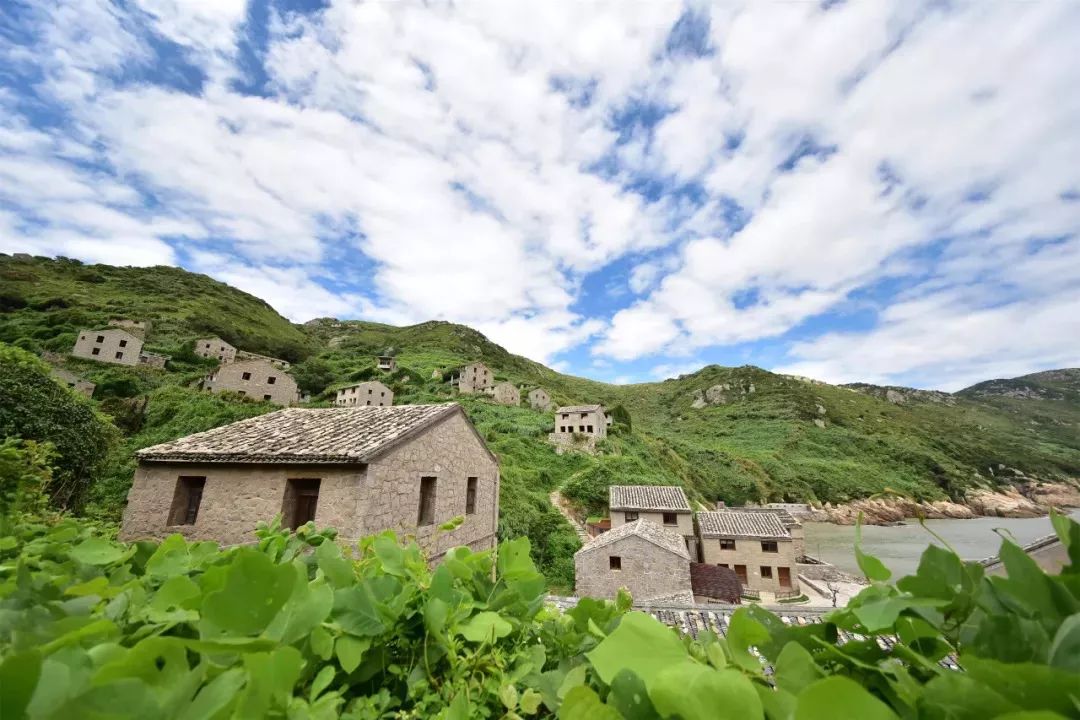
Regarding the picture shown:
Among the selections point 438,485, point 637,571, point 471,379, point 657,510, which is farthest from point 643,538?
point 471,379

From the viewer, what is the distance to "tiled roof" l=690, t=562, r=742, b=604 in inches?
696

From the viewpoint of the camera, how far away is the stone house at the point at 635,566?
1482 cm

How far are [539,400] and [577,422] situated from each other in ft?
36.1

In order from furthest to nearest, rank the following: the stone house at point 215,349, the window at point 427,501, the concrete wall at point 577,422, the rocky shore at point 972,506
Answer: the rocky shore at point 972,506 → the stone house at point 215,349 → the concrete wall at point 577,422 → the window at point 427,501

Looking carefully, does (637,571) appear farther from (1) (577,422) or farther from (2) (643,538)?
(1) (577,422)

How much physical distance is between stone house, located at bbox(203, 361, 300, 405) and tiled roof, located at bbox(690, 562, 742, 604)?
1149 inches

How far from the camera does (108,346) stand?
106 feet

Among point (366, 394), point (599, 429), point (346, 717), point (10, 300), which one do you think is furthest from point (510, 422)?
point (10, 300)

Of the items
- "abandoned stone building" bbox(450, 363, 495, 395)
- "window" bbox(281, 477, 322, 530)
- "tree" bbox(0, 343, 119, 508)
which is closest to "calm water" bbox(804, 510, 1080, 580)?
"window" bbox(281, 477, 322, 530)

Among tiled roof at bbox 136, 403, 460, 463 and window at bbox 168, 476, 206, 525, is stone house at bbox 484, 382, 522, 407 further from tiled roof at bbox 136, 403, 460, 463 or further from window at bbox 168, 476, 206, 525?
window at bbox 168, 476, 206, 525

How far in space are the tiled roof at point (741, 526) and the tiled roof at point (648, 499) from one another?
130 centimetres

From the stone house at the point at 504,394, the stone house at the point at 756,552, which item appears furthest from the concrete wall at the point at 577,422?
the stone house at the point at 756,552

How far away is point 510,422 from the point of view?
122 ft

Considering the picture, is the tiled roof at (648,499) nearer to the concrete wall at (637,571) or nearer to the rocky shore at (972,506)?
the concrete wall at (637,571)
